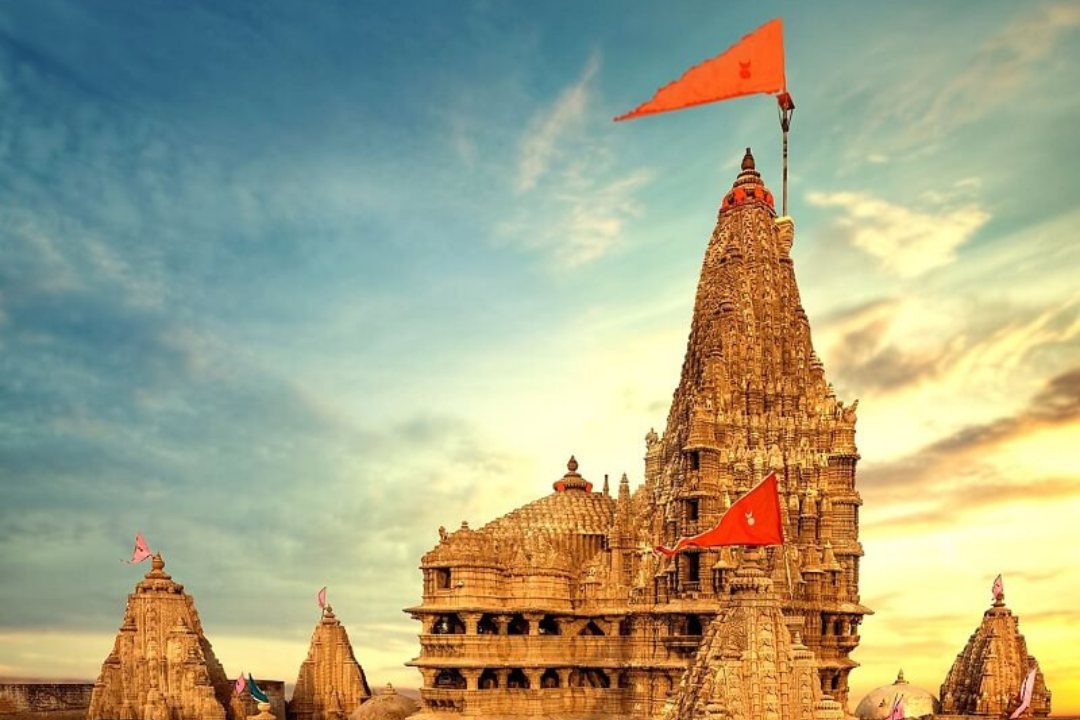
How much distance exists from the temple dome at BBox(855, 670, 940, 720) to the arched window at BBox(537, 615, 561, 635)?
16193 mm

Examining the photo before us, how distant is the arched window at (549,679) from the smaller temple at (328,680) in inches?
538

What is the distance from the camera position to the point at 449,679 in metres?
50.4

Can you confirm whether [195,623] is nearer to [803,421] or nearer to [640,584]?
[640,584]

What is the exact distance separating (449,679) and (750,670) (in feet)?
77.7

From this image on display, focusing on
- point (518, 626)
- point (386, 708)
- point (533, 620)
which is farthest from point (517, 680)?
point (386, 708)

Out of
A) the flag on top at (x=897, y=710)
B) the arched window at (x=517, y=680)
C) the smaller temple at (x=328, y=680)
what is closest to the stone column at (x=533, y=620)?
the arched window at (x=517, y=680)

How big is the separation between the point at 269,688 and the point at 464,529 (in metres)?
19.5

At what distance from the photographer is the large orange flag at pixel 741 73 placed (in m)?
32.5

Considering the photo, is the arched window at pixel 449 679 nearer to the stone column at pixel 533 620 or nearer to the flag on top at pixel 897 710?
the stone column at pixel 533 620

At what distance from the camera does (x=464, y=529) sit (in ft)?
166

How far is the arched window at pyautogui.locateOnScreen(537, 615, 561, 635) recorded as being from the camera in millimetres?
51000

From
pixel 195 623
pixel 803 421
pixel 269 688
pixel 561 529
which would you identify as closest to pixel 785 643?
pixel 803 421

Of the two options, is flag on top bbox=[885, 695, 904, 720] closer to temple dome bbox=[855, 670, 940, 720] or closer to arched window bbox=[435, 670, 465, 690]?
temple dome bbox=[855, 670, 940, 720]

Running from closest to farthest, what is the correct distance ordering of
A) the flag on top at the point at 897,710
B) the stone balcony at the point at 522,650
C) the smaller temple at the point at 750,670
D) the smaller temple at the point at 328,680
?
the smaller temple at the point at 750,670, the stone balcony at the point at 522,650, the flag on top at the point at 897,710, the smaller temple at the point at 328,680
